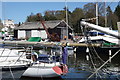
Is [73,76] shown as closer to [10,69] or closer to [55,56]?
[55,56]

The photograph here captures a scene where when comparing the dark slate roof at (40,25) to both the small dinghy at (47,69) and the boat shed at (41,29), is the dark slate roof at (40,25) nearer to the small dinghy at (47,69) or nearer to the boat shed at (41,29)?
the boat shed at (41,29)

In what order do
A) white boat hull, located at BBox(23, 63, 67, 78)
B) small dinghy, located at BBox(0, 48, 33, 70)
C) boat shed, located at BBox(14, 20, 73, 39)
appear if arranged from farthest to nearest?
1. boat shed, located at BBox(14, 20, 73, 39)
2. small dinghy, located at BBox(0, 48, 33, 70)
3. white boat hull, located at BBox(23, 63, 67, 78)

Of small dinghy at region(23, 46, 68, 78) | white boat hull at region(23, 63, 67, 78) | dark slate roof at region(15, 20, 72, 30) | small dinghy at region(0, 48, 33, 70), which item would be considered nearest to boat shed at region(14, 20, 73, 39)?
dark slate roof at region(15, 20, 72, 30)

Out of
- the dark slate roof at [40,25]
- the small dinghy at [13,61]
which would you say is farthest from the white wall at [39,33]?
the small dinghy at [13,61]

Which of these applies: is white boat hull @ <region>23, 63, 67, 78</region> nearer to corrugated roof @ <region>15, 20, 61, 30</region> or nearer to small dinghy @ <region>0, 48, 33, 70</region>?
small dinghy @ <region>0, 48, 33, 70</region>

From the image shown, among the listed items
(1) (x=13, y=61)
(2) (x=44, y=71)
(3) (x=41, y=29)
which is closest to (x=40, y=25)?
(3) (x=41, y=29)

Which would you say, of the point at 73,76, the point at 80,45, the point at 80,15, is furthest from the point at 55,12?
the point at 73,76

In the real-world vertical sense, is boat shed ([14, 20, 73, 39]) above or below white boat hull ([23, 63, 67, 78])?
above

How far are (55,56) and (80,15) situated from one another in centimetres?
6577

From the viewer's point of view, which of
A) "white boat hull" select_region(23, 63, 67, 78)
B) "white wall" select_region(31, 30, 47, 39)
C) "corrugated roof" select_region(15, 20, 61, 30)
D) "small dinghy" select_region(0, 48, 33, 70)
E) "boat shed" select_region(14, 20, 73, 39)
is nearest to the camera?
"white boat hull" select_region(23, 63, 67, 78)

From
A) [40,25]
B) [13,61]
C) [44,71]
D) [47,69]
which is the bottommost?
[44,71]

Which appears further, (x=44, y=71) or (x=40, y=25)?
(x=40, y=25)

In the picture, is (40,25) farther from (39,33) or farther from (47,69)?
(47,69)

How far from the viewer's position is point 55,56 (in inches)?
672
